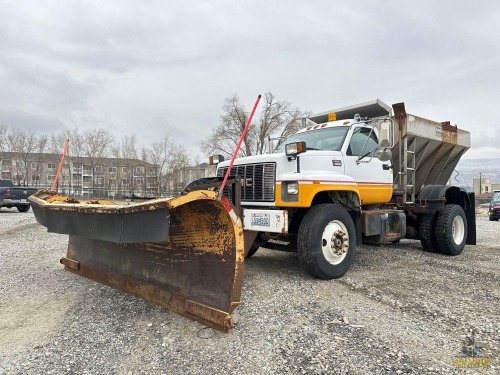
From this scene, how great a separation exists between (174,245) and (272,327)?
1289 mm

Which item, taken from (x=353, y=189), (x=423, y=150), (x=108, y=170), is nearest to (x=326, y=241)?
(x=353, y=189)

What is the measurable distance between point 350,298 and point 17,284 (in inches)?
176

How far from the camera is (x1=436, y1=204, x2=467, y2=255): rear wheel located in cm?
752

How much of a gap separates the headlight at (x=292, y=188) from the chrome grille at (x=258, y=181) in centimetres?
27

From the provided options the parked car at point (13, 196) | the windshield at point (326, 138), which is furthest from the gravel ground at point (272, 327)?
the parked car at point (13, 196)

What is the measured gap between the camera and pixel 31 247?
836 centimetres

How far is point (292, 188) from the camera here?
5043 millimetres

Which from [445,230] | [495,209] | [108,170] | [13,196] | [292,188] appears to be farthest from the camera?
[108,170]

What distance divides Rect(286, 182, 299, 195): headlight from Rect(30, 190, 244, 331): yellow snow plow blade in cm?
181

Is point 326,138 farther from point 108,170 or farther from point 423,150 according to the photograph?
point 108,170

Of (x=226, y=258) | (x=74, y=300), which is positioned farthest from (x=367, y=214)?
(x=74, y=300)

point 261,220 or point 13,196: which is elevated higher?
point 13,196

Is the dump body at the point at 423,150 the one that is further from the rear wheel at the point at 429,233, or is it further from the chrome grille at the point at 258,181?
the chrome grille at the point at 258,181

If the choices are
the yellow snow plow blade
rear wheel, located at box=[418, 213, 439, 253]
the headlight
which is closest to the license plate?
the headlight
